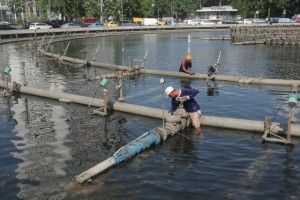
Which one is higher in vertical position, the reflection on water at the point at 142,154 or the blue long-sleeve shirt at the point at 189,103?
the blue long-sleeve shirt at the point at 189,103

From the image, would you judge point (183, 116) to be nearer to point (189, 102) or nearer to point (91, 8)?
point (189, 102)

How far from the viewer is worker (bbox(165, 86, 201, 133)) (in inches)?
597

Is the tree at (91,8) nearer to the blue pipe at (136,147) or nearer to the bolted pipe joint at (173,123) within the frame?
the bolted pipe joint at (173,123)

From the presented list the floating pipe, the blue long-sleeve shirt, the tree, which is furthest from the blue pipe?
the tree

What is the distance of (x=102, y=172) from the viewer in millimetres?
11742

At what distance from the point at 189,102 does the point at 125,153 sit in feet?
14.4

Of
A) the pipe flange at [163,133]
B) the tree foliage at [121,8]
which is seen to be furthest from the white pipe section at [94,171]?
the tree foliage at [121,8]

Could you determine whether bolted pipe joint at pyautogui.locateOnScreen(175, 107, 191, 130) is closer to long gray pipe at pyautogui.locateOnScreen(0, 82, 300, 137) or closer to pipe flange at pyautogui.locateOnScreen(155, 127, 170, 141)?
long gray pipe at pyautogui.locateOnScreen(0, 82, 300, 137)

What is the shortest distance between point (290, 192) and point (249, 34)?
5959cm

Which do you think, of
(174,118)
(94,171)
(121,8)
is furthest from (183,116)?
(121,8)

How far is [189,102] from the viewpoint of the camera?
1573 cm

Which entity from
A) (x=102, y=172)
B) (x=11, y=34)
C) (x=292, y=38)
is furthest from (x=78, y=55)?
(x=102, y=172)

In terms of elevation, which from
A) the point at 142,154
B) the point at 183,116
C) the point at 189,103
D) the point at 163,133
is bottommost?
the point at 142,154

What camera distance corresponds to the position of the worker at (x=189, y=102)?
1516 centimetres
